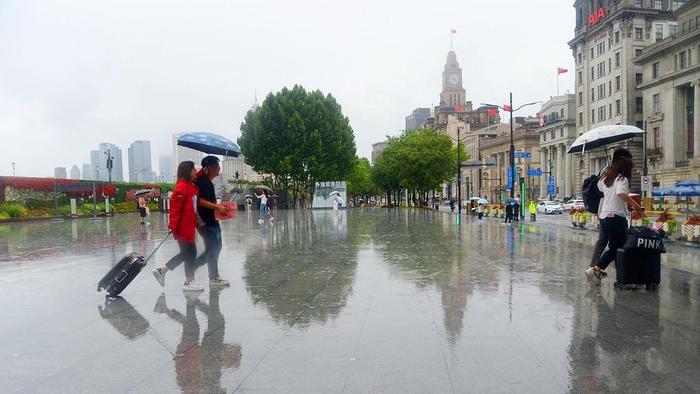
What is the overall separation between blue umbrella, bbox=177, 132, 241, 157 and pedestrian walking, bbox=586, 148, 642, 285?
20.5 ft

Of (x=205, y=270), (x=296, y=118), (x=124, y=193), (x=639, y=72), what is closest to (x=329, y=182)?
(x=296, y=118)

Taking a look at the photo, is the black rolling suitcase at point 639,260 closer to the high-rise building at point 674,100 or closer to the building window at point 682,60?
the high-rise building at point 674,100

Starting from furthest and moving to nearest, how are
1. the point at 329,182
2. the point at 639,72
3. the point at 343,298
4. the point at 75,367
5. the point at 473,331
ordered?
the point at 639,72, the point at 329,182, the point at 343,298, the point at 473,331, the point at 75,367

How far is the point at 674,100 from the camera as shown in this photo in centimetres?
5838

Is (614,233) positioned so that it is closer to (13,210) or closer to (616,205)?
(616,205)

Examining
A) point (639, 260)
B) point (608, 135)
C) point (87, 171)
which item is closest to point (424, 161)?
point (608, 135)

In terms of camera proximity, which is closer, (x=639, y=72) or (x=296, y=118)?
(x=296, y=118)

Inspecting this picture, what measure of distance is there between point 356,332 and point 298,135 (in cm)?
4894

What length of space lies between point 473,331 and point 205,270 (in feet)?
20.0

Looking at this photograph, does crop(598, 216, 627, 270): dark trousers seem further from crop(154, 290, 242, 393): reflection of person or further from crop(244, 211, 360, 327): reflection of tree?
crop(154, 290, 242, 393): reflection of person

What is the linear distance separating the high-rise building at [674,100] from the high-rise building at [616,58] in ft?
15.6

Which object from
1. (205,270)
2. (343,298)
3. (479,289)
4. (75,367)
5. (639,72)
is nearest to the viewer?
(75,367)

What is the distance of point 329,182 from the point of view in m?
60.8

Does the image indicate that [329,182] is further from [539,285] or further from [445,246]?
[539,285]
